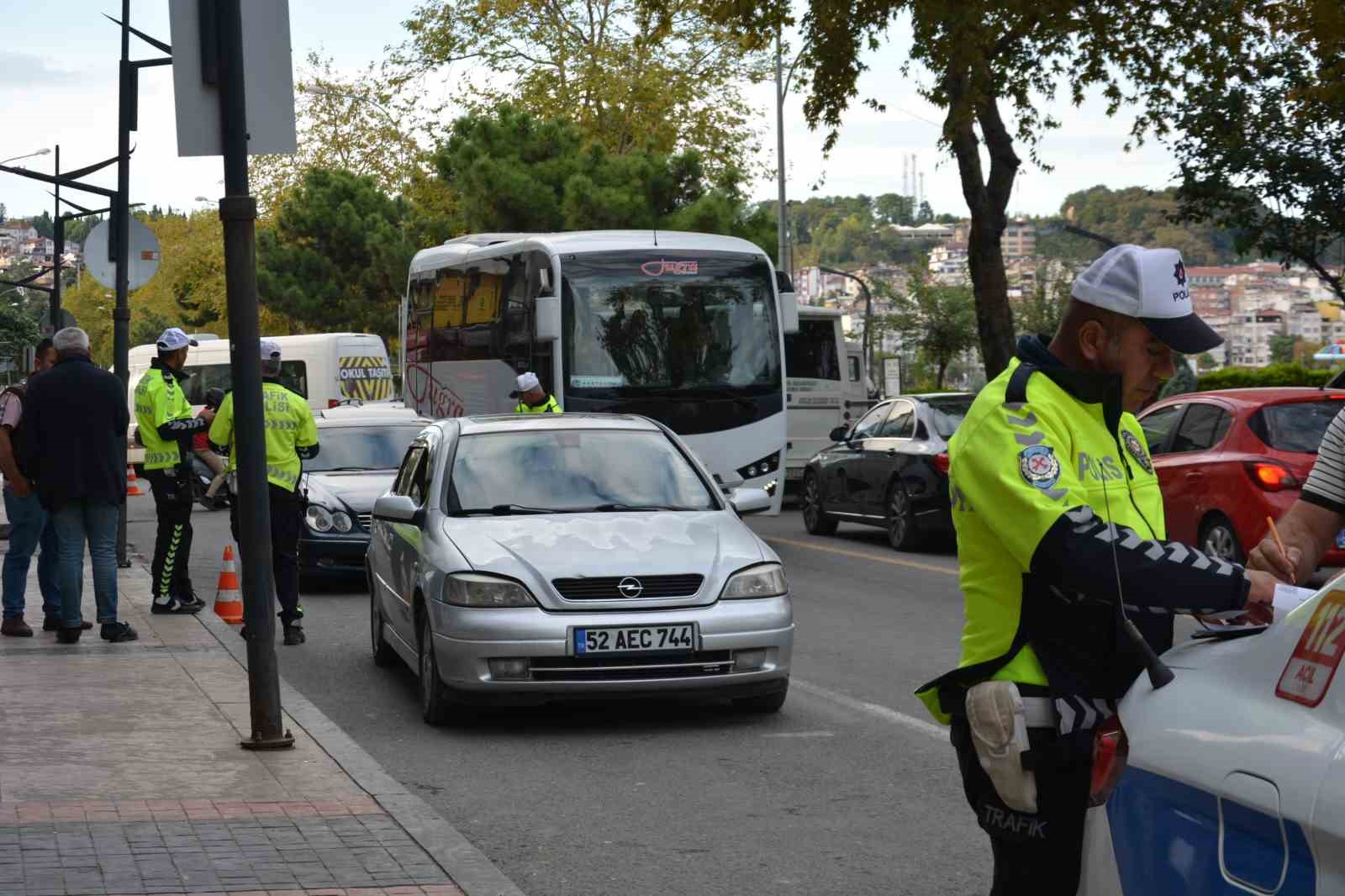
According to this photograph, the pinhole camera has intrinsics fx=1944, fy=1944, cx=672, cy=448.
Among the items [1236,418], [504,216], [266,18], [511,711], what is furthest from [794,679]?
[504,216]

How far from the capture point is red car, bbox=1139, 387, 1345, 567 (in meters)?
13.9

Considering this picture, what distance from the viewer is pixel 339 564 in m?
15.8

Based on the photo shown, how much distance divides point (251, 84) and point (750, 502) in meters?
3.34

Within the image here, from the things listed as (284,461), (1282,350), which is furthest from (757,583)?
(1282,350)

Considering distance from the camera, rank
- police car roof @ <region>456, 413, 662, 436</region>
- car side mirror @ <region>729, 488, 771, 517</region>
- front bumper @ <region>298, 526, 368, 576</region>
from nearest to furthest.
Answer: car side mirror @ <region>729, 488, 771, 517</region>
police car roof @ <region>456, 413, 662, 436</region>
front bumper @ <region>298, 526, 368, 576</region>

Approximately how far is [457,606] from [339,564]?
7.21 meters

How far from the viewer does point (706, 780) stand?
25.7 feet

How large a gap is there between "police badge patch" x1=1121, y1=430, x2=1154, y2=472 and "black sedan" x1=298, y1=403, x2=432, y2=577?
11.3m

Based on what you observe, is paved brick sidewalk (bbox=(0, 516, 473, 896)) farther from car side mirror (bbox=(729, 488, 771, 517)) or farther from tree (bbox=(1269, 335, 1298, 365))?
tree (bbox=(1269, 335, 1298, 365))

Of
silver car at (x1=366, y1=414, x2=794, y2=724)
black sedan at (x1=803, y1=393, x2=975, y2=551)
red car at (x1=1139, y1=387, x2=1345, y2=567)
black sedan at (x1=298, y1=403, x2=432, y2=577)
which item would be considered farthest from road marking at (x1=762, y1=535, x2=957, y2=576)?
silver car at (x1=366, y1=414, x2=794, y2=724)

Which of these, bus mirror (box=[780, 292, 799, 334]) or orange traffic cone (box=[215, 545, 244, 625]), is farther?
bus mirror (box=[780, 292, 799, 334])

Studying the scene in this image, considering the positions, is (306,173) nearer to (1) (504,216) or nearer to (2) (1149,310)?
(1) (504,216)

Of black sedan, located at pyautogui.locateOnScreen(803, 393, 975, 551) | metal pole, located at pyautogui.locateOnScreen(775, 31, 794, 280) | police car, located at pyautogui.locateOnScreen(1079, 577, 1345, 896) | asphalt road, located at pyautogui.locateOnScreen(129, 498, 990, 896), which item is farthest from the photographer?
metal pole, located at pyautogui.locateOnScreen(775, 31, 794, 280)

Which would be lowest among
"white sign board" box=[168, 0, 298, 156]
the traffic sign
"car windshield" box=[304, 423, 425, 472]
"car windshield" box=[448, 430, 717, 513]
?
"car windshield" box=[304, 423, 425, 472]
